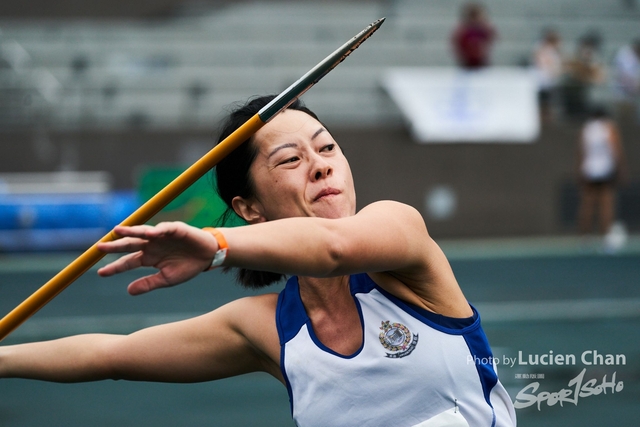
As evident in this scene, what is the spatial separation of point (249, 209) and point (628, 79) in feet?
47.9

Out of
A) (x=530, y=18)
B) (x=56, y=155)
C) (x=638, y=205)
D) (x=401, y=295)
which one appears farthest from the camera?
(x=530, y=18)

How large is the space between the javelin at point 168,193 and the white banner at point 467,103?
12.6m

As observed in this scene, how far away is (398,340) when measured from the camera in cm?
223

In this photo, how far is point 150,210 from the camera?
1.92m

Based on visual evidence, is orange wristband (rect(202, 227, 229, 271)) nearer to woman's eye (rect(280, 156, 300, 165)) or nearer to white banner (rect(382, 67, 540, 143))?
woman's eye (rect(280, 156, 300, 165))

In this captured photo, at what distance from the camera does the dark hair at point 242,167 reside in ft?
8.38

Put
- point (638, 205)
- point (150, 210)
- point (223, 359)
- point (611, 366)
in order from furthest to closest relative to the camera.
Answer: point (638, 205)
point (611, 366)
point (223, 359)
point (150, 210)

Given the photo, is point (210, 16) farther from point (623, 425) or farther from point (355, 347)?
point (355, 347)

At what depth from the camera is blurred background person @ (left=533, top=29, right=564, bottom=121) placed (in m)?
15.2

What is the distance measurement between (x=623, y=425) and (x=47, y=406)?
339 centimetres

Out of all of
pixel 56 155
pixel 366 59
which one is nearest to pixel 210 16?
pixel 366 59

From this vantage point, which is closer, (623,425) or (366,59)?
(623,425)

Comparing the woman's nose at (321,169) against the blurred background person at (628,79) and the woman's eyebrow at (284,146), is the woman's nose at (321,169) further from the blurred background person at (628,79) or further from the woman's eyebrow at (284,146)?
the blurred background person at (628,79)

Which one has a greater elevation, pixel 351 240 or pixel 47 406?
pixel 351 240
